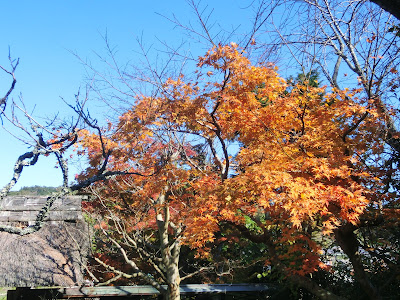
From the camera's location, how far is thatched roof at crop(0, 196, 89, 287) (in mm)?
7531

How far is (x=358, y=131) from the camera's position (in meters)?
7.22

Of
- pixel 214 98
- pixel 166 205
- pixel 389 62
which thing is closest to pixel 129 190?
pixel 166 205

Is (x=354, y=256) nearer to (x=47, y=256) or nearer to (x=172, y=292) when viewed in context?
(x=172, y=292)

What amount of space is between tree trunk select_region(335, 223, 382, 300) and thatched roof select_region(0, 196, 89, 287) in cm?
562

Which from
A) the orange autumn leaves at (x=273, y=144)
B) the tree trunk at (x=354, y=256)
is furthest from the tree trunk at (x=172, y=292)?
the tree trunk at (x=354, y=256)

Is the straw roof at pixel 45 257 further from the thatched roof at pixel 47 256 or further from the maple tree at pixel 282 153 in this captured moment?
the maple tree at pixel 282 153

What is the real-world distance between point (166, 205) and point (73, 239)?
246 cm

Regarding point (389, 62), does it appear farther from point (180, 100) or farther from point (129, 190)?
point (129, 190)

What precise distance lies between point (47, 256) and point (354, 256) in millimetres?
6561

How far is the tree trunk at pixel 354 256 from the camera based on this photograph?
23.4 feet

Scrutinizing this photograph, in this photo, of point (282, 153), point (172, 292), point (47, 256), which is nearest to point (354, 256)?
point (282, 153)

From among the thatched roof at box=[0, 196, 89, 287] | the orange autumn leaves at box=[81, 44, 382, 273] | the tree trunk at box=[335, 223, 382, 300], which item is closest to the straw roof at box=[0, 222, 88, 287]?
the thatched roof at box=[0, 196, 89, 287]

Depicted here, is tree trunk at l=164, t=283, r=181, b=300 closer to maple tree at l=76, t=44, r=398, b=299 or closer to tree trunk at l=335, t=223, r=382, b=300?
maple tree at l=76, t=44, r=398, b=299

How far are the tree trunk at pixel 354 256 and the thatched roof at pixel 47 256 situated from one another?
18.4ft
